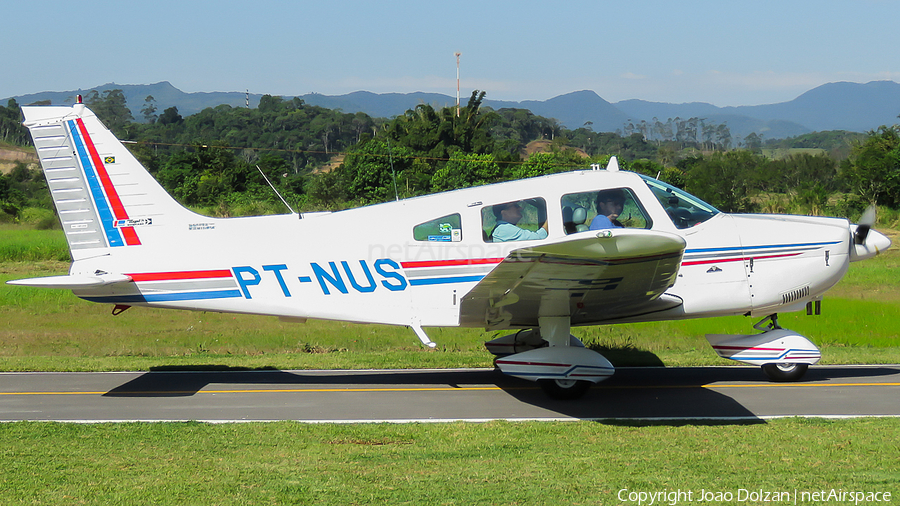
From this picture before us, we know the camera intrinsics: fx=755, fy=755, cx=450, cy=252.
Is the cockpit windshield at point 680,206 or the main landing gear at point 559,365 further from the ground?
the cockpit windshield at point 680,206

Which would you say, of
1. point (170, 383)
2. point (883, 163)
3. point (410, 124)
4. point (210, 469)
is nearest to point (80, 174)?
point (170, 383)

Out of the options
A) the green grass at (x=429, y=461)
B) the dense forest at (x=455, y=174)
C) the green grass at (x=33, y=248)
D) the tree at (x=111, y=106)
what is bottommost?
the green grass at (x=33, y=248)

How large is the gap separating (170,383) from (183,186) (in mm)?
32151

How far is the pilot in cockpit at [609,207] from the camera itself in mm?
8125

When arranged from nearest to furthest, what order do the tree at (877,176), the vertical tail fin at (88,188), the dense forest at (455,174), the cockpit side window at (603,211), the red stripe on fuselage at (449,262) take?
the cockpit side window at (603,211) < the red stripe on fuselage at (449,262) < the vertical tail fin at (88,188) < the dense forest at (455,174) < the tree at (877,176)

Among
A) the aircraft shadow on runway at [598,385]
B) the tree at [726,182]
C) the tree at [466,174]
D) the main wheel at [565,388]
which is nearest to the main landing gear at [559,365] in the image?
the main wheel at [565,388]

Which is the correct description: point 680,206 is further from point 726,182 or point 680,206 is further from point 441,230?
Result: point 726,182

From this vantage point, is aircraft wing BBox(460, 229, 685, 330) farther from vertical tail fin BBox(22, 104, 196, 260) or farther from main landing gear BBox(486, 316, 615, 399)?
vertical tail fin BBox(22, 104, 196, 260)

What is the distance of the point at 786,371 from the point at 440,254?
4.49m

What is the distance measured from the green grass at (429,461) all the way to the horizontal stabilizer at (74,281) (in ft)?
4.91

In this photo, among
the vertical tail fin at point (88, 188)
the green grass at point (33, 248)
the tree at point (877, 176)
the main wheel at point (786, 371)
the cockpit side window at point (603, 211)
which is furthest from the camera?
the tree at point (877, 176)

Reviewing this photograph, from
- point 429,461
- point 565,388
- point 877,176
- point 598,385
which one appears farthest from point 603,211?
point 877,176

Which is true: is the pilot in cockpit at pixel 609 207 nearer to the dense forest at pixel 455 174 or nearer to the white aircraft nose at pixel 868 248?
the white aircraft nose at pixel 868 248

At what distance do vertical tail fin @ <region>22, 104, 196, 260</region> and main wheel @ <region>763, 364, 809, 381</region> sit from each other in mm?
7247
